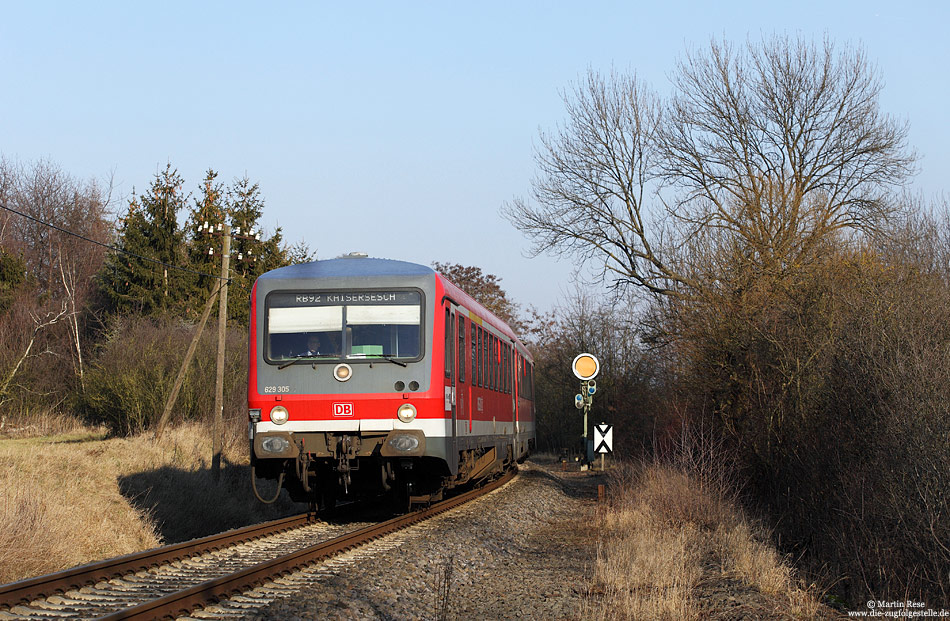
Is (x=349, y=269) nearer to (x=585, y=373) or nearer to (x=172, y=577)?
(x=172, y=577)

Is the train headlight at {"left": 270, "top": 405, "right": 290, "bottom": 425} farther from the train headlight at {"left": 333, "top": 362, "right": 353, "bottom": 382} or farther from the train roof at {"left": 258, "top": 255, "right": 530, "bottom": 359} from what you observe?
the train roof at {"left": 258, "top": 255, "right": 530, "bottom": 359}

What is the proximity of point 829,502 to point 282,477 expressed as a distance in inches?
275

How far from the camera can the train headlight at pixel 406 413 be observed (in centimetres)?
1156

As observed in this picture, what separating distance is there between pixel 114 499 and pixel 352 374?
512cm

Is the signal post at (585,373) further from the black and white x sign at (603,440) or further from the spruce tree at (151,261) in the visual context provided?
the spruce tree at (151,261)

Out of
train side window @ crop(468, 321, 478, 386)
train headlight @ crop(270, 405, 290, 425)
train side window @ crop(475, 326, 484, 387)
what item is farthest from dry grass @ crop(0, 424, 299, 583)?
train side window @ crop(468, 321, 478, 386)

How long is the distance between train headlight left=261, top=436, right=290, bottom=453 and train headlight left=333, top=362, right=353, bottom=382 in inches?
39.3

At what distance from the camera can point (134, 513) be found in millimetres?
13391

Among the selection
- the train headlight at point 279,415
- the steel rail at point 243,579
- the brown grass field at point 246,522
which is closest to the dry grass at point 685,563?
the brown grass field at point 246,522

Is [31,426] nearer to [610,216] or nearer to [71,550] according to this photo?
[610,216]

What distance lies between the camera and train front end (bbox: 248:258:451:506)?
1162 cm

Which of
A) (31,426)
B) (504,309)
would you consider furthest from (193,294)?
(504,309)

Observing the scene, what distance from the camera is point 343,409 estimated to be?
11617 mm

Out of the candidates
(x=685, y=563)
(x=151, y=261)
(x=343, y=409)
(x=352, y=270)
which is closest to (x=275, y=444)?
(x=343, y=409)
